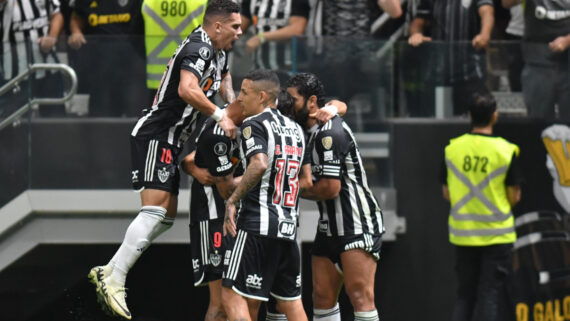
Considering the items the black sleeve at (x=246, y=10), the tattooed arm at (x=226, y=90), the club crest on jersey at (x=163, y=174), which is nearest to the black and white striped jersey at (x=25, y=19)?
the black sleeve at (x=246, y=10)

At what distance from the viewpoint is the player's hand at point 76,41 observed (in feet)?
36.0

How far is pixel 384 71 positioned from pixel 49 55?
330 cm

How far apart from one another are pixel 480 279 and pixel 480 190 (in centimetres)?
82

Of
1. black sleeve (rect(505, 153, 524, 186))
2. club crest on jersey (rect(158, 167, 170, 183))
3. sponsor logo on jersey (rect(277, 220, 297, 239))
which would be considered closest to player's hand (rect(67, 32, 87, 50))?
club crest on jersey (rect(158, 167, 170, 183))

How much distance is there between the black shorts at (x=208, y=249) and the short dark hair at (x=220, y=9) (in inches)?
64.1

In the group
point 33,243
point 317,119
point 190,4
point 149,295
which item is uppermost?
point 190,4

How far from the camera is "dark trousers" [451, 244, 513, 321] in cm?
1046

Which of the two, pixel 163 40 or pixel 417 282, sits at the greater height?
pixel 163 40

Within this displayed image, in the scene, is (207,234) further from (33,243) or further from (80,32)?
(80,32)

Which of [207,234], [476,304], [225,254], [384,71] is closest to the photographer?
[225,254]

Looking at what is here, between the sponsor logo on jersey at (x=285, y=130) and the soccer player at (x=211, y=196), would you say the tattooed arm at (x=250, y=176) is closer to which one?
the sponsor logo on jersey at (x=285, y=130)

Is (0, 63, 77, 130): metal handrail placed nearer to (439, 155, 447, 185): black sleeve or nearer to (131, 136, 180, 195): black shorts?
(131, 136, 180, 195): black shorts

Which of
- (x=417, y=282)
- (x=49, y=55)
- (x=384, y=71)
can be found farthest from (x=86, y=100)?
(x=417, y=282)

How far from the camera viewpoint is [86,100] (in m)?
11.0
